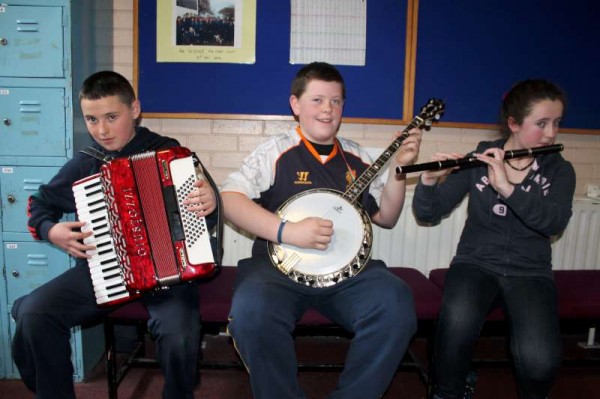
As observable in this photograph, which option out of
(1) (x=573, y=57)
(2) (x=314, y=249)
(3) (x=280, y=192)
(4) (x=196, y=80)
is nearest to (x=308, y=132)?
(3) (x=280, y=192)

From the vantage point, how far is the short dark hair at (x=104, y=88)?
1925mm

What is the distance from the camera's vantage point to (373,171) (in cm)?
192

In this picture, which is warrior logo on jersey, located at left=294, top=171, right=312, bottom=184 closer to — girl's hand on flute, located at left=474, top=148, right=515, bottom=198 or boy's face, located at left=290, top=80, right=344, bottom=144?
boy's face, located at left=290, top=80, right=344, bottom=144

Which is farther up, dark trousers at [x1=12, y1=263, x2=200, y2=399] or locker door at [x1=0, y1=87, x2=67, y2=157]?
locker door at [x1=0, y1=87, x2=67, y2=157]

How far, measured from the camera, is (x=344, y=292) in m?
1.82

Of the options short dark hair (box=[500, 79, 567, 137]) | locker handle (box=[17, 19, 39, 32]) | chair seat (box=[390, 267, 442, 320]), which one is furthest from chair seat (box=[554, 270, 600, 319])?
locker handle (box=[17, 19, 39, 32])

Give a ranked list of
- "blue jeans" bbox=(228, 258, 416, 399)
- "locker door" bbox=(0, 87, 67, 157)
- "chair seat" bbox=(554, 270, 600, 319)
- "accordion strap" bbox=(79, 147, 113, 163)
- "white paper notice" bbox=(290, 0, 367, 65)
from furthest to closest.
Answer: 1. "white paper notice" bbox=(290, 0, 367, 65)
2. "locker door" bbox=(0, 87, 67, 157)
3. "chair seat" bbox=(554, 270, 600, 319)
4. "accordion strap" bbox=(79, 147, 113, 163)
5. "blue jeans" bbox=(228, 258, 416, 399)

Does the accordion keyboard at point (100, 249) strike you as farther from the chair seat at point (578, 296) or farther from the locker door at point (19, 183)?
the chair seat at point (578, 296)

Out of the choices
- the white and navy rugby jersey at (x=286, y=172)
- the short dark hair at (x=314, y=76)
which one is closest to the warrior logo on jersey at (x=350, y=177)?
the white and navy rugby jersey at (x=286, y=172)

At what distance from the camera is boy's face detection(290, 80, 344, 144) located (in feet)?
6.48

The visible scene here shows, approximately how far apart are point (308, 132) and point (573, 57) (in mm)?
1695

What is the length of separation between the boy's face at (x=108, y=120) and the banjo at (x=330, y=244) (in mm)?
738

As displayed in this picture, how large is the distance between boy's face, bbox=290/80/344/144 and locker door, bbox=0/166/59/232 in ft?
3.71

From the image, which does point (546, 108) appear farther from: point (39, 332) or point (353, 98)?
point (39, 332)
